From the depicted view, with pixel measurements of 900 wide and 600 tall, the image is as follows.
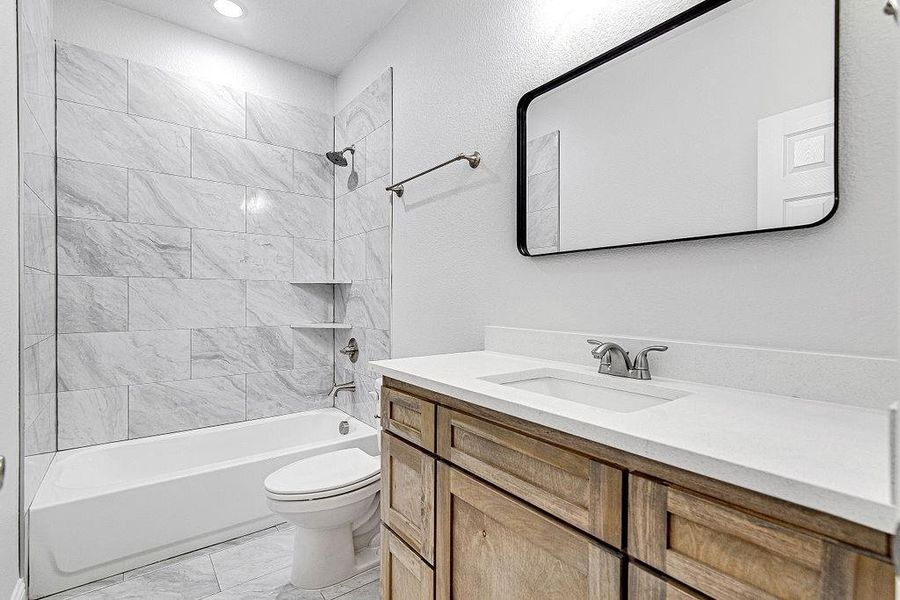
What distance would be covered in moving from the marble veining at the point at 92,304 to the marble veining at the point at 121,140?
0.64 metres

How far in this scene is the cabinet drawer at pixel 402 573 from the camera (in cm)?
120

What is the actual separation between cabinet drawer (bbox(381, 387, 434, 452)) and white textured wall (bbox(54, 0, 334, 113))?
7.87ft

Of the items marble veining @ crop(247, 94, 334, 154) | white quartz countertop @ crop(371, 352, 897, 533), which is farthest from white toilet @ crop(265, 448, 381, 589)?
marble veining @ crop(247, 94, 334, 154)

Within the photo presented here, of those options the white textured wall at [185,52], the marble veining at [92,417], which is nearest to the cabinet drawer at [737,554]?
the marble veining at [92,417]

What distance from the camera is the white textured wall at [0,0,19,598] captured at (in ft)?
4.09

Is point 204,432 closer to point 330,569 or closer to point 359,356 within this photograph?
point 359,356

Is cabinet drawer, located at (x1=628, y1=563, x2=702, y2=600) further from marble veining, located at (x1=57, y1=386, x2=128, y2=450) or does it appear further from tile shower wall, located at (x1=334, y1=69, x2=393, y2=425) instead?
marble veining, located at (x1=57, y1=386, x2=128, y2=450)

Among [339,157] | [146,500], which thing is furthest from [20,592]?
[339,157]

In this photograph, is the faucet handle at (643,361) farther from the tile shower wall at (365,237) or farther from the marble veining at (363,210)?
the marble veining at (363,210)

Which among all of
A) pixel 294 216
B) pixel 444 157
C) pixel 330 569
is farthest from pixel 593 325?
pixel 294 216

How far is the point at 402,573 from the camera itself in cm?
132

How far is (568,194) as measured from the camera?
57.1 inches

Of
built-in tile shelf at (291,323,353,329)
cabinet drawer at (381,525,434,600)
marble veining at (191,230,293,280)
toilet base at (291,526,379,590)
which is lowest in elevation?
toilet base at (291,526,379,590)

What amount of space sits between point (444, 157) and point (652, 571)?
1.75m
